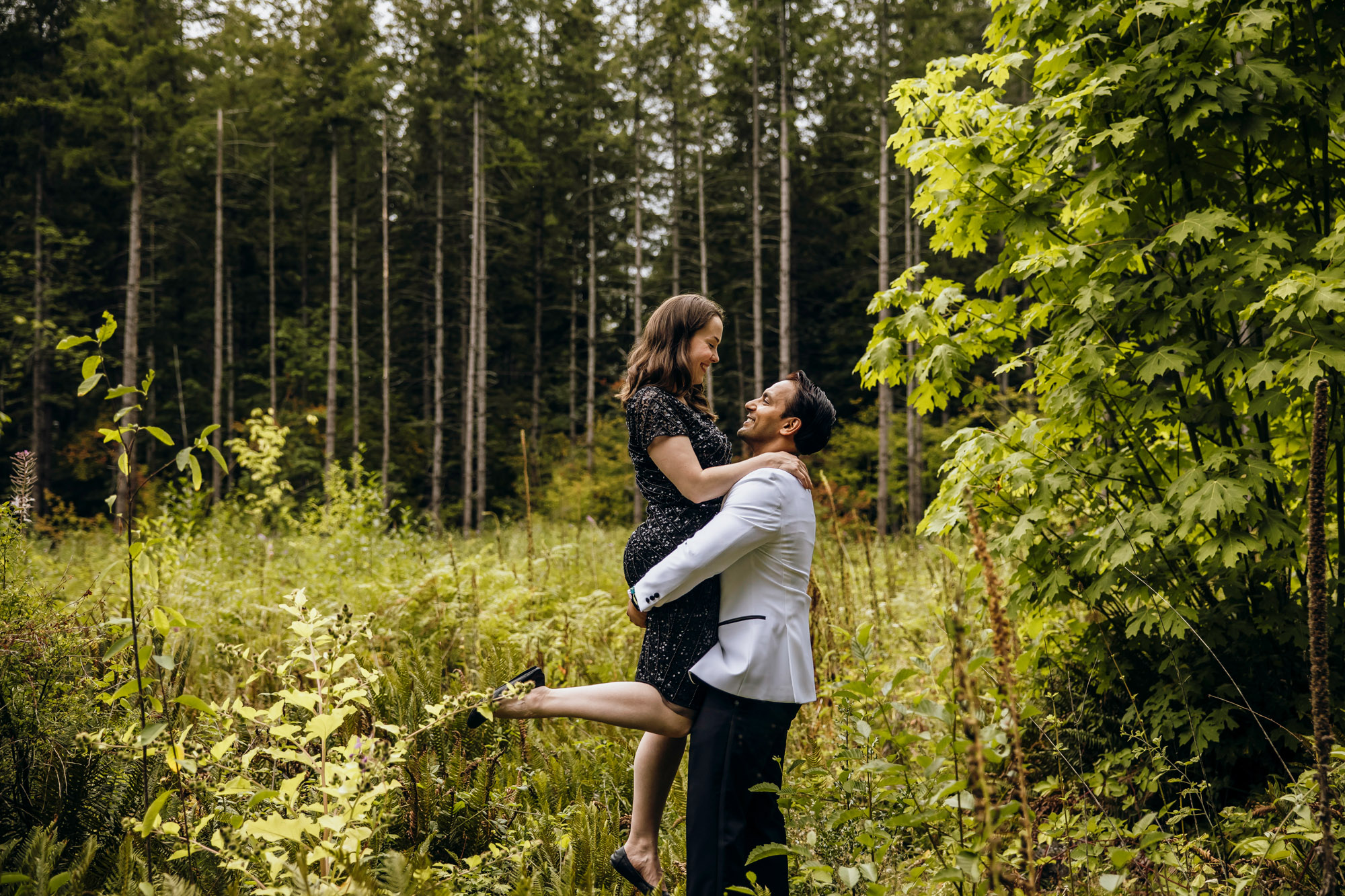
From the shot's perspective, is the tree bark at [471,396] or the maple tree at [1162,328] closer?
the maple tree at [1162,328]

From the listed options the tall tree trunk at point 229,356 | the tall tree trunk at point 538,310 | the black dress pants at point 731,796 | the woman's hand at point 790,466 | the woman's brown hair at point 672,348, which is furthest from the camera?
the tall tree trunk at point 229,356

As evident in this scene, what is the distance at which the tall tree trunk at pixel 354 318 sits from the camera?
23.5 metres

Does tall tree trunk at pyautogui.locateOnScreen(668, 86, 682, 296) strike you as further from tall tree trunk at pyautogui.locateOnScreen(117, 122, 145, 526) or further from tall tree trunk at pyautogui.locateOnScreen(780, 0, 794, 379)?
tall tree trunk at pyautogui.locateOnScreen(117, 122, 145, 526)

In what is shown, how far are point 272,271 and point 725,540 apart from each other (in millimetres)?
27711

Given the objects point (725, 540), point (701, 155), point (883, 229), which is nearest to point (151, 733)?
point (725, 540)

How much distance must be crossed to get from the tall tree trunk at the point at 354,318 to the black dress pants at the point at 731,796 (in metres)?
21.6

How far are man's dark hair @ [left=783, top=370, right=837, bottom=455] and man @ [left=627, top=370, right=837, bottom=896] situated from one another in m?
0.29

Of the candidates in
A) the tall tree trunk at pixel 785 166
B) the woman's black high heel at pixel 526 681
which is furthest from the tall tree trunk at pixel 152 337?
the woman's black high heel at pixel 526 681

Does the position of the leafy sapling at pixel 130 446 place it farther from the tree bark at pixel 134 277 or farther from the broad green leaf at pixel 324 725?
the tree bark at pixel 134 277

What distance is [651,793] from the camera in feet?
9.07

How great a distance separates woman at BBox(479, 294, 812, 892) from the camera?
102 inches

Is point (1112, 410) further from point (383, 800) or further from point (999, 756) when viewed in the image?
point (383, 800)

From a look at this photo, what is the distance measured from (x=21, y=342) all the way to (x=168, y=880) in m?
27.2

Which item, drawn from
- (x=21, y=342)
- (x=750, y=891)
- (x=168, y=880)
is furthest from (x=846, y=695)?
(x=21, y=342)
